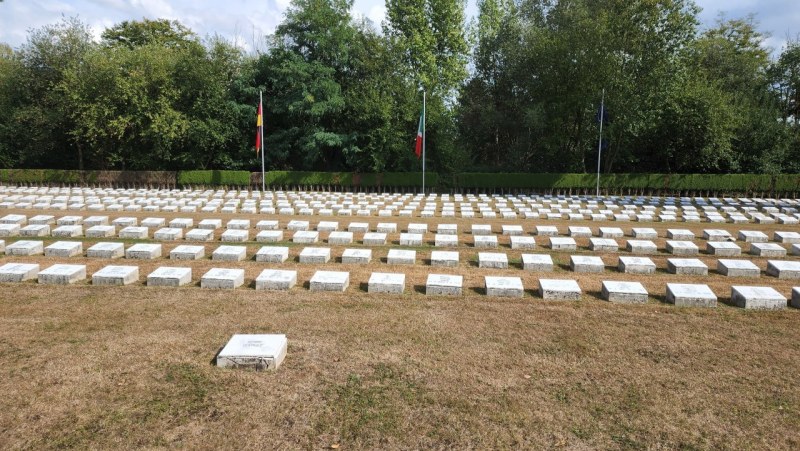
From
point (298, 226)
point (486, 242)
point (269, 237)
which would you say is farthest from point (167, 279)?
point (486, 242)

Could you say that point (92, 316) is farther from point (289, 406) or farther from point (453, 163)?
point (453, 163)

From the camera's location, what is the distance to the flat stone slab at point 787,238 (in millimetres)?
11955

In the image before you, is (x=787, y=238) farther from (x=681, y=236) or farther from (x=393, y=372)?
(x=393, y=372)

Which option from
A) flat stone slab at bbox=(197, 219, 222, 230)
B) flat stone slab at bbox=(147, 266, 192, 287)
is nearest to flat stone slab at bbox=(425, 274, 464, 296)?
flat stone slab at bbox=(147, 266, 192, 287)

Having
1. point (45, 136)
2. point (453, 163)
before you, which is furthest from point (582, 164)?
point (45, 136)

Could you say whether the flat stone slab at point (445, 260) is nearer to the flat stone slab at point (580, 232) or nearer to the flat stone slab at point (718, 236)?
the flat stone slab at point (580, 232)

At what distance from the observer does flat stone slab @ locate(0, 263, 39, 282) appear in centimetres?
774

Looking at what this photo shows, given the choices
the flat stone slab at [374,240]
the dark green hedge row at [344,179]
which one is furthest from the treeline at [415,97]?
the flat stone slab at [374,240]

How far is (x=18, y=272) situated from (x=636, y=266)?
1018 cm

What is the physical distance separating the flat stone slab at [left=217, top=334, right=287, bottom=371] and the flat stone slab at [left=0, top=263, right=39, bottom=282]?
4.87 metres

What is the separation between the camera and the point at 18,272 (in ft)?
25.4

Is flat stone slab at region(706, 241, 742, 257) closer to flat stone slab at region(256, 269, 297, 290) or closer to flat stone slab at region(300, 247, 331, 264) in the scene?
flat stone slab at region(300, 247, 331, 264)

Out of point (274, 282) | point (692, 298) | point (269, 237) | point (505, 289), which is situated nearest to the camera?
point (692, 298)

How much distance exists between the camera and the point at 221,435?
378 centimetres
